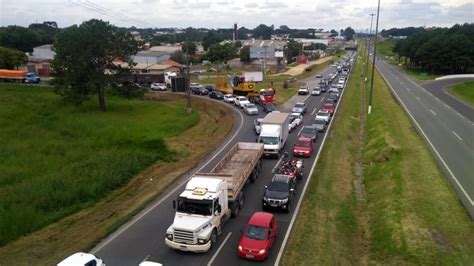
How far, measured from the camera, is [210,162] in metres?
33.1

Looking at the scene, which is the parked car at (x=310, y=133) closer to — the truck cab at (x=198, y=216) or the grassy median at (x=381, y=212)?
the grassy median at (x=381, y=212)

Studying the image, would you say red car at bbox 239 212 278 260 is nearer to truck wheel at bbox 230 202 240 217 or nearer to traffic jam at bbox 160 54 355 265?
traffic jam at bbox 160 54 355 265

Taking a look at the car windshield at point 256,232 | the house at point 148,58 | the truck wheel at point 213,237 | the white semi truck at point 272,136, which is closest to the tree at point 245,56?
the house at point 148,58

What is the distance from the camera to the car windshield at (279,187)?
23.2 metres

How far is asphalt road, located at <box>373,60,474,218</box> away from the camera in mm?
27603

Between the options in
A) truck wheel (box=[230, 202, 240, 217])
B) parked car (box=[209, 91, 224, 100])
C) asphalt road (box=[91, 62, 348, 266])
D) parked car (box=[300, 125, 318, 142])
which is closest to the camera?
asphalt road (box=[91, 62, 348, 266])

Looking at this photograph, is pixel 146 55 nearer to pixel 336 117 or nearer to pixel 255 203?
pixel 336 117

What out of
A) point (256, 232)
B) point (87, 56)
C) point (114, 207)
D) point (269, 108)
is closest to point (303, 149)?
point (114, 207)

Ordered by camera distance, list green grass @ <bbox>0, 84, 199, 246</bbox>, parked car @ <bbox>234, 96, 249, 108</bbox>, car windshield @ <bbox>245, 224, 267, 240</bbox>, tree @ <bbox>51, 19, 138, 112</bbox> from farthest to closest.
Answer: parked car @ <bbox>234, 96, 249, 108</bbox>, tree @ <bbox>51, 19, 138, 112</bbox>, green grass @ <bbox>0, 84, 199, 246</bbox>, car windshield @ <bbox>245, 224, 267, 240</bbox>

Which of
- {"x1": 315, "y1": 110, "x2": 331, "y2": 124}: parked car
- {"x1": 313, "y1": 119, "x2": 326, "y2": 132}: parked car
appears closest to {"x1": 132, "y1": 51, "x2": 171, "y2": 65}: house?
{"x1": 315, "y1": 110, "x2": 331, "y2": 124}: parked car

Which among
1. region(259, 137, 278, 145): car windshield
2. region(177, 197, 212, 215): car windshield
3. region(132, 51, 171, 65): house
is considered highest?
region(132, 51, 171, 65): house

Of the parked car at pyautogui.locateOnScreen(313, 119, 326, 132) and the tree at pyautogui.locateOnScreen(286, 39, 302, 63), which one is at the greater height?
the tree at pyautogui.locateOnScreen(286, 39, 302, 63)

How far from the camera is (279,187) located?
2342 cm

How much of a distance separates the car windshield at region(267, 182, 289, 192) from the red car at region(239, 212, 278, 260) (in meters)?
4.37
